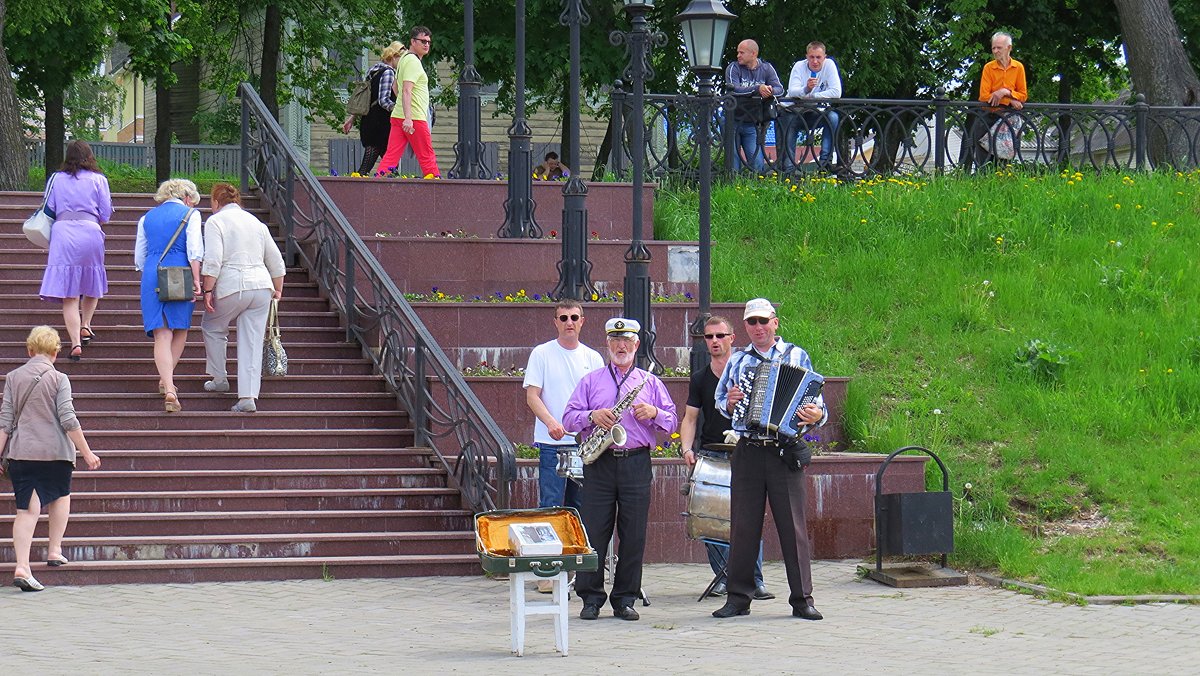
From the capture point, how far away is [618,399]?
397 inches

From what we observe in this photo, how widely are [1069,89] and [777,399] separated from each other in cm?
2767

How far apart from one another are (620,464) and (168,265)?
4.91 m

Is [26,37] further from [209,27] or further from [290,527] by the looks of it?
[290,527]

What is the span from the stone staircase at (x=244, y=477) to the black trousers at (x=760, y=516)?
238 cm

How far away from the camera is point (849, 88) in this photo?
31.5 metres

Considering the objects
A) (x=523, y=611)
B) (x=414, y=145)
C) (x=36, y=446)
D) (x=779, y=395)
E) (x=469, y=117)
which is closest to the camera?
(x=523, y=611)

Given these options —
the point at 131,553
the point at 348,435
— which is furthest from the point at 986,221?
the point at 131,553

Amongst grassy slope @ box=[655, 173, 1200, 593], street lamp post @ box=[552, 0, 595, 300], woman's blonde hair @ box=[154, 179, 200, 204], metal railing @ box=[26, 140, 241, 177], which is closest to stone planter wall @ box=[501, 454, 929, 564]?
grassy slope @ box=[655, 173, 1200, 593]

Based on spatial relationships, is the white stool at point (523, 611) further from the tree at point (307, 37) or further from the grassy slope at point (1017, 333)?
the tree at point (307, 37)

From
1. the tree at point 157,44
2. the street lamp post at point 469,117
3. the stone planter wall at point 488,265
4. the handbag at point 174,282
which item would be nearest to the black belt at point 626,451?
the handbag at point 174,282

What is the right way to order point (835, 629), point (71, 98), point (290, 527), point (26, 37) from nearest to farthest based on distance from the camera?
1. point (835, 629)
2. point (290, 527)
3. point (26, 37)
4. point (71, 98)

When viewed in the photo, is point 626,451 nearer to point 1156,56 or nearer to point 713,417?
point 713,417

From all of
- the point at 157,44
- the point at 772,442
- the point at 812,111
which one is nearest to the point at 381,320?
the point at 772,442

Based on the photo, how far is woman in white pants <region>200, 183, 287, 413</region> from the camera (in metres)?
13.1
